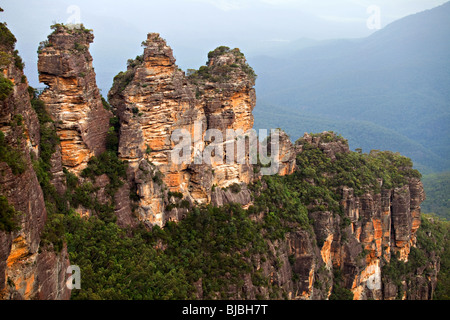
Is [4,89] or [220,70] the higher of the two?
[220,70]

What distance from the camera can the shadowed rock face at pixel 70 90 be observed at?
2895 centimetres

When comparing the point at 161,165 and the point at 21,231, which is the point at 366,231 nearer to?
the point at 161,165

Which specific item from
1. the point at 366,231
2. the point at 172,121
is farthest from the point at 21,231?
the point at 366,231

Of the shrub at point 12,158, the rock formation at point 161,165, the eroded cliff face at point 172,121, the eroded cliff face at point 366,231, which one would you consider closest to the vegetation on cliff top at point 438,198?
the eroded cliff face at point 366,231

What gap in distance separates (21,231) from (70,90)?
13.5 m

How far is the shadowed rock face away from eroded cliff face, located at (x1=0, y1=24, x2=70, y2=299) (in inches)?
363

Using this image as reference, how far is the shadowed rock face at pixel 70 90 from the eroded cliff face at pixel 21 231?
30.2ft

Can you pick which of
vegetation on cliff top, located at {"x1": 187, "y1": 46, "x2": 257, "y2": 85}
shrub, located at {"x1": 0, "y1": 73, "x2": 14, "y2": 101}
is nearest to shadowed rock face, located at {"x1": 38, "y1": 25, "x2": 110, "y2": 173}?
shrub, located at {"x1": 0, "y1": 73, "x2": 14, "y2": 101}

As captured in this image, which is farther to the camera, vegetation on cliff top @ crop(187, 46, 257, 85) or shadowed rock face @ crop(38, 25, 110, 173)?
vegetation on cliff top @ crop(187, 46, 257, 85)

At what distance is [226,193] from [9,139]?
22279 millimetres

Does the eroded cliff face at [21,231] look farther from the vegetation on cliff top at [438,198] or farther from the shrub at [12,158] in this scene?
the vegetation on cliff top at [438,198]

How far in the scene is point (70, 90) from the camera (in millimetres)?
29391

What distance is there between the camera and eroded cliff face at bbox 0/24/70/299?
57.1 ft

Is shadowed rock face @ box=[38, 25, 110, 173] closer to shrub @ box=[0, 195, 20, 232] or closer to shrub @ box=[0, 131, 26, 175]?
shrub @ box=[0, 131, 26, 175]
